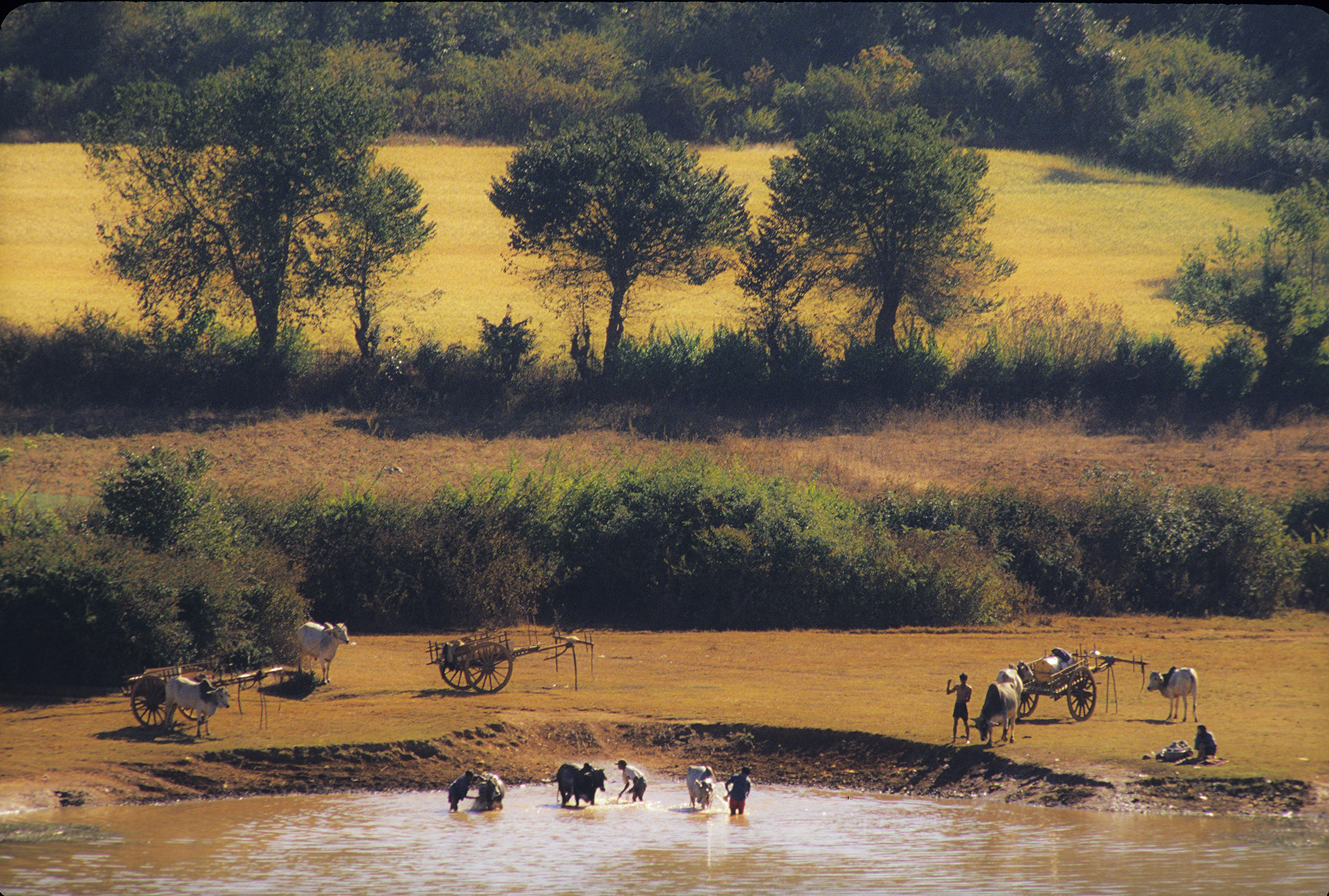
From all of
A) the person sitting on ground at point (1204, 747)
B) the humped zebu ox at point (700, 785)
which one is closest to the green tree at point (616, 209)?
the humped zebu ox at point (700, 785)

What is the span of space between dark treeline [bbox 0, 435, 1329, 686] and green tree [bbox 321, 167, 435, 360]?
57.8 feet

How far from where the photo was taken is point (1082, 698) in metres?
22.6

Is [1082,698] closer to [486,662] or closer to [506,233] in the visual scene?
[486,662]

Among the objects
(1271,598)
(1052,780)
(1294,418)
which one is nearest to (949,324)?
(1294,418)

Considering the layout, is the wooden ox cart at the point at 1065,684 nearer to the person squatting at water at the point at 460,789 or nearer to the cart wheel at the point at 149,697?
the person squatting at water at the point at 460,789

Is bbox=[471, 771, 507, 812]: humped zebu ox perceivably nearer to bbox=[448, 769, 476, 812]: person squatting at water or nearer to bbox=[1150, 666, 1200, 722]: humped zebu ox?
bbox=[448, 769, 476, 812]: person squatting at water

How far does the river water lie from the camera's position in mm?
15906

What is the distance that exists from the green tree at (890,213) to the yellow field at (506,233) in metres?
6.50

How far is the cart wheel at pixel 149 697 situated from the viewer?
2120 cm

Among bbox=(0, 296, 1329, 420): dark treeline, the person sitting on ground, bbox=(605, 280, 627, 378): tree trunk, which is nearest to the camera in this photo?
the person sitting on ground

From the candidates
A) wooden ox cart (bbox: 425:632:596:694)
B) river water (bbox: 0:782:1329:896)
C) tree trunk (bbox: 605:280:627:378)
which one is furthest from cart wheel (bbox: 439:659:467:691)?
tree trunk (bbox: 605:280:627:378)

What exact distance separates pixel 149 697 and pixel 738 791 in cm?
992

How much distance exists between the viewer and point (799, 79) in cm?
9188

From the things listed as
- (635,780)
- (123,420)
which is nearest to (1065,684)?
(635,780)
